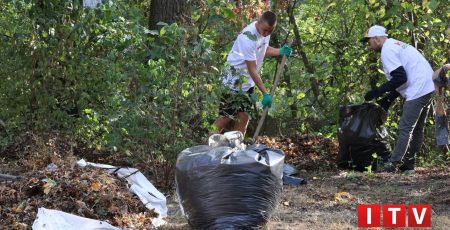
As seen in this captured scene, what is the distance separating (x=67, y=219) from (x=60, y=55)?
300 cm

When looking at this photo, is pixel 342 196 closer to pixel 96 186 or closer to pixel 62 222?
pixel 96 186

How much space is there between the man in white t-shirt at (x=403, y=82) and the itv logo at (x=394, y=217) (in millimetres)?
2283

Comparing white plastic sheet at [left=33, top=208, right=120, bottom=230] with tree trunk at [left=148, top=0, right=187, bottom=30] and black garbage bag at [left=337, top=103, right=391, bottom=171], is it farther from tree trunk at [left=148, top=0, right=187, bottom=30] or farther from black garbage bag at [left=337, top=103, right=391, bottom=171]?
black garbage bag at [left=337, top=103, right=391, bottom=171]

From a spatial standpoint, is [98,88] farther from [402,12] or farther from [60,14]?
[402,12]

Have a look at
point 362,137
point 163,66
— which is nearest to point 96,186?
point 163,66

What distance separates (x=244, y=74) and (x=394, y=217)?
216cm

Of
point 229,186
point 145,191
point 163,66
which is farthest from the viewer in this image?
point 163,66

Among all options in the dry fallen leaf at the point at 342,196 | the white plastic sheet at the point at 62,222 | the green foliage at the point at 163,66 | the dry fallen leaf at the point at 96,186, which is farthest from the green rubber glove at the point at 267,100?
the white plastic sheet at the point at 62,222

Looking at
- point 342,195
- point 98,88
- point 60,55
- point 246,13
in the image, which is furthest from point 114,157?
point 342,195

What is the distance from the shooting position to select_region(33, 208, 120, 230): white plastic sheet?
4.40 m

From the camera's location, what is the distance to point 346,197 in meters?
5.76

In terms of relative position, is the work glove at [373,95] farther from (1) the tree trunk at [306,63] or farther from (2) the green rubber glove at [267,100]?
(1) the tree trunk at [306,63]

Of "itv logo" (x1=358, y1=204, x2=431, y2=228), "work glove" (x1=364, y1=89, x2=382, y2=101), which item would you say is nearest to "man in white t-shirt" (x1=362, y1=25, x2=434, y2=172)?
"work glove" (x1=364, y1=89, x2=382, y2=101)

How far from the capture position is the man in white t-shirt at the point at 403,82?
6980 mm
